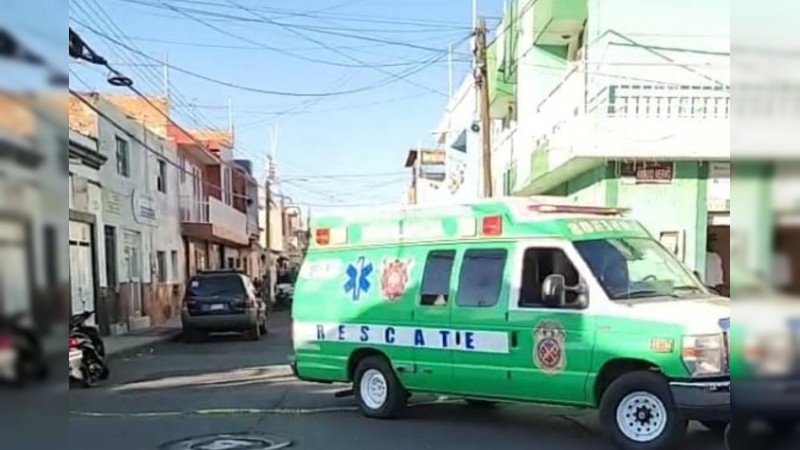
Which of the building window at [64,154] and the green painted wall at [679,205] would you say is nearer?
the building window at [64,154]

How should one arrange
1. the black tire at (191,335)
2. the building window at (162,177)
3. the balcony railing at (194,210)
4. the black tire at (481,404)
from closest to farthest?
1. the black tire at (481,404)
2. the black tire at (191,335)
3. the building window at (162,177)
4. the balcony railing at (194,210)

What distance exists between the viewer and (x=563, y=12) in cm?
1609

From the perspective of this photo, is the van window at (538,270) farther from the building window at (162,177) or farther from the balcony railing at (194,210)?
the balcony railing at (194,210)

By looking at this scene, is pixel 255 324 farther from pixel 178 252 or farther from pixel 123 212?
pixel 178 252

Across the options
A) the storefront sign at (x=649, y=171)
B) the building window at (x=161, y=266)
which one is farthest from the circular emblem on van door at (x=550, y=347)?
the building window at (x=161, y=266)

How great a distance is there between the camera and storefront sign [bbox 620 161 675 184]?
47.8ft

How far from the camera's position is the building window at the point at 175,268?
98.0 ft

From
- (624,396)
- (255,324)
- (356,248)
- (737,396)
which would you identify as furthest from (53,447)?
(255,324)

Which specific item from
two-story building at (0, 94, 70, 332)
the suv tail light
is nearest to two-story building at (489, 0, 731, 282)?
two-story building at (0, 94, 70, 332)

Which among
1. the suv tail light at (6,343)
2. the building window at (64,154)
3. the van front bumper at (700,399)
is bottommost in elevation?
the van front bumper at (700,399)

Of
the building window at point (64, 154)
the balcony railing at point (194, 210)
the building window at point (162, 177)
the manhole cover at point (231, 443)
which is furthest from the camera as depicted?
the balcony railing at point (194, 210)

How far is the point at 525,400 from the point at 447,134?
2870 centimetres

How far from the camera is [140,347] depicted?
60.2ft

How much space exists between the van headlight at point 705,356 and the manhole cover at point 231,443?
3.83 m
